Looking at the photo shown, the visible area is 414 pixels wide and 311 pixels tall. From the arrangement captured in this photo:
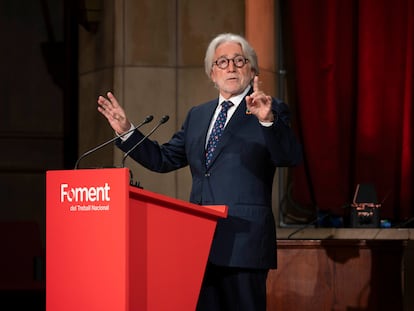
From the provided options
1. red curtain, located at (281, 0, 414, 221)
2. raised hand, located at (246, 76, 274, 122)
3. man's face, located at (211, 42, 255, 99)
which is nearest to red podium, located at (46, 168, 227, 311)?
raised hand, located at (246, 76, 274, 122)

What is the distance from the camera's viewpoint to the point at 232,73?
354 cm

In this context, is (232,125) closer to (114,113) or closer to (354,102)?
(114,113)

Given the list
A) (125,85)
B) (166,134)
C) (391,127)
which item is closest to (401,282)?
(391,127)

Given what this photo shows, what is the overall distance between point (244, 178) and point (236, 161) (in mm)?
71

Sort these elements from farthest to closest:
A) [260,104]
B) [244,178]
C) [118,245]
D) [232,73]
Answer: [232,73], [244,178], [260,104], [118,245]

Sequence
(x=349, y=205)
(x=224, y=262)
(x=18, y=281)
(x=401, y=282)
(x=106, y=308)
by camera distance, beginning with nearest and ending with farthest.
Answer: (x=106, y=308), (x=224, y=262), (x=401, y=282), (x=349, y=205), (x=18, y=281)

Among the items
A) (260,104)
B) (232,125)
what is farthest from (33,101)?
(260,104)

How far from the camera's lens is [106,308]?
287 cm

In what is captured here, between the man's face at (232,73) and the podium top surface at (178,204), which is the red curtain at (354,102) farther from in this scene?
the podium top surface at (178,204)

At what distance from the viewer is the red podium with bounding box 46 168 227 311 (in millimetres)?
2850

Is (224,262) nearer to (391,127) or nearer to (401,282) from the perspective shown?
(401,282)

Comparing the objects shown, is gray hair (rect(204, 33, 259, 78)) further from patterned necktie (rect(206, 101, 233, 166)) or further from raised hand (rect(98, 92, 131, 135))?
raised hand (rect(98, 92, 131, 135))

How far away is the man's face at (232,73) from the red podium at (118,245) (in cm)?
62

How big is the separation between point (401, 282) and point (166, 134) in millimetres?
1634
